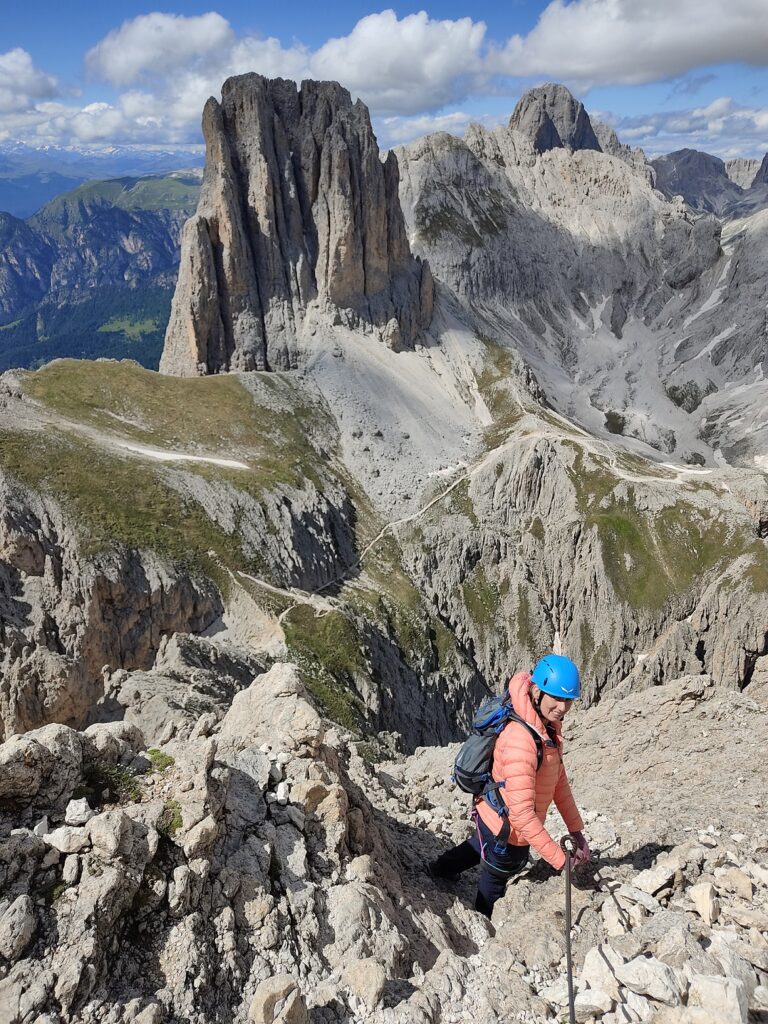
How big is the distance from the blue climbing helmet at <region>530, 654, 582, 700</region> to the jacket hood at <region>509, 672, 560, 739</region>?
11.8 inches

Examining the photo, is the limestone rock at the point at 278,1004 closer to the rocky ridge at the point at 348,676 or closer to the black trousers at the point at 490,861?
the rocky ridge at the point at 348,676

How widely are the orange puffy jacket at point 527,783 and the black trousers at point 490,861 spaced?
0.93 ft

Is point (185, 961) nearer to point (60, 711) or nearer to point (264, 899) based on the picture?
point (264, 899)

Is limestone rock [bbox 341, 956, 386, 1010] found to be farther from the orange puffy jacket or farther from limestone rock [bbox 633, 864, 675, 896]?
limestone rock [bbox 633, 864, 675, 896]

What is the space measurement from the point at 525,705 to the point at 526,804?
158cm

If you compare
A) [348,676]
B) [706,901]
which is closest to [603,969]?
[706,901]

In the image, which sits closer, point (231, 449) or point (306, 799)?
point (306, 799)

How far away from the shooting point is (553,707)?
10328 millimetres

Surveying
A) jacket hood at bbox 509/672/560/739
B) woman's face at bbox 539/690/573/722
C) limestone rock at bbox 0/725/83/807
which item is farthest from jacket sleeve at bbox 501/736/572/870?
limestone rock at bbox 0/725/83/807

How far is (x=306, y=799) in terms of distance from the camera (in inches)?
468

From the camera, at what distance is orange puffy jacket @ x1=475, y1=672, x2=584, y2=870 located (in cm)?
1000

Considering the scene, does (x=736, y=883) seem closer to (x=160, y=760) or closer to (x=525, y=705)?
(x=525, y=705)

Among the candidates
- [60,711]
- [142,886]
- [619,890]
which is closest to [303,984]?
[142,886]

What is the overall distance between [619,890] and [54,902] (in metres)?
9.42
